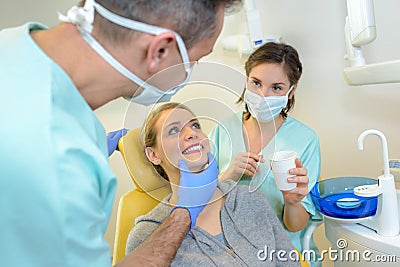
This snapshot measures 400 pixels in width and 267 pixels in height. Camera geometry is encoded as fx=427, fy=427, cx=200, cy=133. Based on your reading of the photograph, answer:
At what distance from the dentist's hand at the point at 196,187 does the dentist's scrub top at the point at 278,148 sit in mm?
59

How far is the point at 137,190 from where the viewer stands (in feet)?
4.66

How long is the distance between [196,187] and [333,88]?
802mm

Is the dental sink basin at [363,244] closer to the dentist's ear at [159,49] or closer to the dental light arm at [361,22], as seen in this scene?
the dental light arm at [361,22]

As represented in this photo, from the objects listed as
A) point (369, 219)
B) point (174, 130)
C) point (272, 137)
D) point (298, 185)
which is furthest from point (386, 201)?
point (174, 130)

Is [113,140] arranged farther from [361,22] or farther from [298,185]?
[361,22]

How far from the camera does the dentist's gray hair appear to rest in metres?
0.70

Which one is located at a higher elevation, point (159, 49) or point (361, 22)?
point (159, 49)

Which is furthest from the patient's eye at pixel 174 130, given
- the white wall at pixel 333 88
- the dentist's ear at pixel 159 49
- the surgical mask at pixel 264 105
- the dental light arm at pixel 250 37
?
the dental light arm at pixel 250 37

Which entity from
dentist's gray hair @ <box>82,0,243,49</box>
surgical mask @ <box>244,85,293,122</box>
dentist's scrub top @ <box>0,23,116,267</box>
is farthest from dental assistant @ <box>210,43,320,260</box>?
dentist's scrub top @ <box>0,23,116,267</box>

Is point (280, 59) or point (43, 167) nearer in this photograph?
point (43, 167)

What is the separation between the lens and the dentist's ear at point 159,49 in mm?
710

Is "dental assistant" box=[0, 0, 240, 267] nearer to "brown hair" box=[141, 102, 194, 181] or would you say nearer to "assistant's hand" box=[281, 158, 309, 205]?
"brown hair" box=[141, 102, 194, 181]

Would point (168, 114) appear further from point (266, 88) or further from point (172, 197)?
point (266, 88)

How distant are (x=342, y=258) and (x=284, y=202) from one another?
0.24 meters
